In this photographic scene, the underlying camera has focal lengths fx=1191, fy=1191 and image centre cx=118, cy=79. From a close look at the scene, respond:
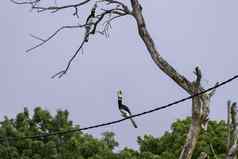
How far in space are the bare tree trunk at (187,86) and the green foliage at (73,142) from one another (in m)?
13.8

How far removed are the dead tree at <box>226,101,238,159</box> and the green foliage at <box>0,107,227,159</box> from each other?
14.0 metres

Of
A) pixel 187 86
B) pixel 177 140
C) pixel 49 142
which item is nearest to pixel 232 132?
pixel 187 86

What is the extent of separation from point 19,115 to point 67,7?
21099mm

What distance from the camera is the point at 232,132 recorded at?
15.5 m

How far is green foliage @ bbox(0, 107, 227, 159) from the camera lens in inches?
1223

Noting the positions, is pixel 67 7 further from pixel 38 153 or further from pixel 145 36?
pixel 38 153

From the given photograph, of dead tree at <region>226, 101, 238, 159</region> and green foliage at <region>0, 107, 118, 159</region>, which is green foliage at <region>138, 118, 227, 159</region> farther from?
dead tree at <region>226, 101, 238, 159</region>

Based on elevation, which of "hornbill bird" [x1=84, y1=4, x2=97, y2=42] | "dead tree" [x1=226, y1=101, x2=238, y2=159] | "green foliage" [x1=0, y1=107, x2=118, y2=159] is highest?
"green foliage" [x1=0, y1=107, x2=118, y2=159]

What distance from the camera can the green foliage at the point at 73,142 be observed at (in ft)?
102

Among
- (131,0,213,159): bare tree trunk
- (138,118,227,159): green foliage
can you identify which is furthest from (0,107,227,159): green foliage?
(131,0,213,159): bare tree trunk

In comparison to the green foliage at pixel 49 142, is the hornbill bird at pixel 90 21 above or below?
below

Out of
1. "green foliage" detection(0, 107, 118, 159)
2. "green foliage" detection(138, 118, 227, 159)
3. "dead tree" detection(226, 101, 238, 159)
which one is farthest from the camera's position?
"green foliage" detection(0, 107, 118, 159)

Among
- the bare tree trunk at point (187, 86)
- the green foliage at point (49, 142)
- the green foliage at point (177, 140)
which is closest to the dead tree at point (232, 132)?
the bare tree trunk at point (187, 86)

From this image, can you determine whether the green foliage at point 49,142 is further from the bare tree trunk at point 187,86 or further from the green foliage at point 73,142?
the bare tree trunk at point 187,86
